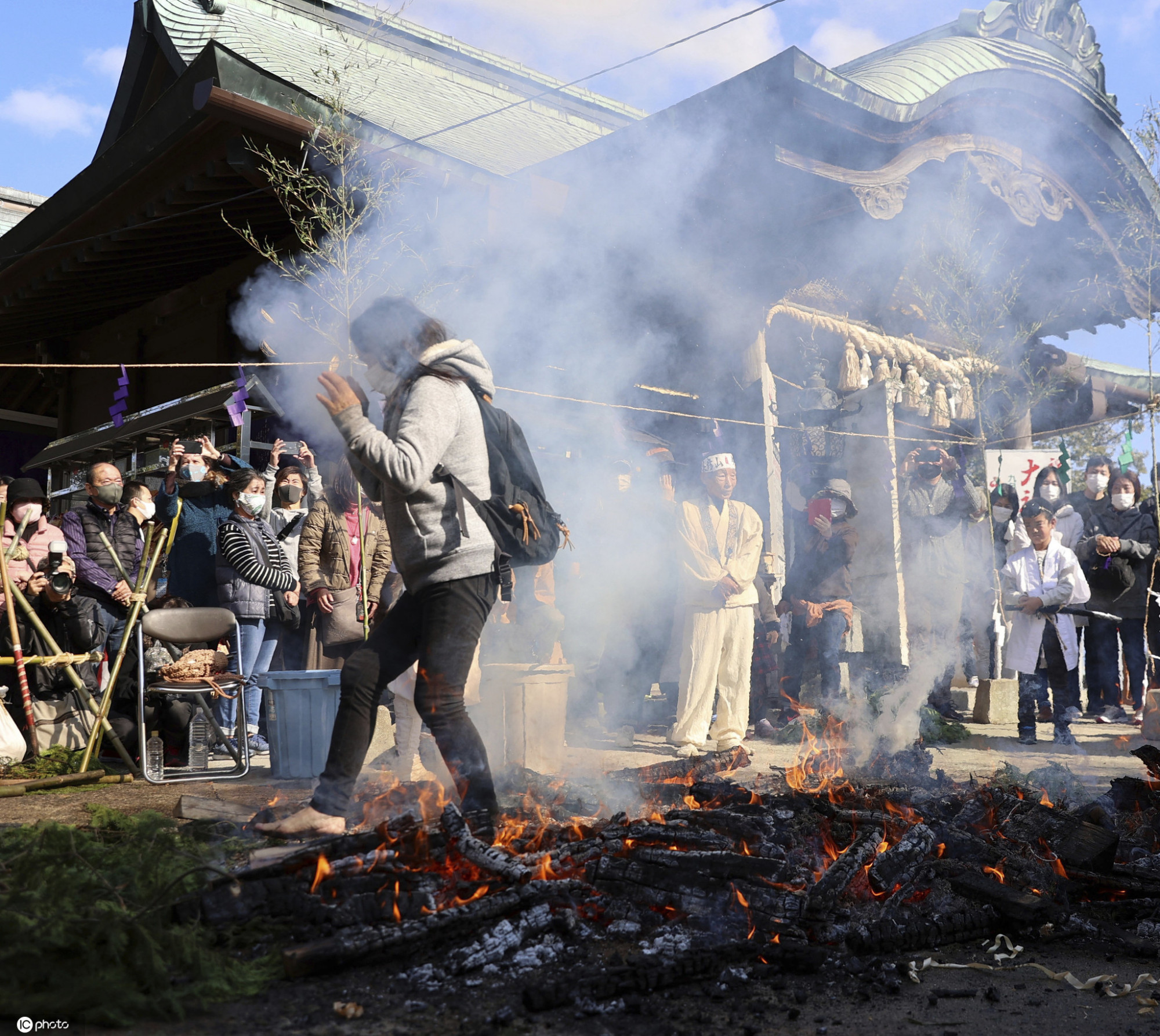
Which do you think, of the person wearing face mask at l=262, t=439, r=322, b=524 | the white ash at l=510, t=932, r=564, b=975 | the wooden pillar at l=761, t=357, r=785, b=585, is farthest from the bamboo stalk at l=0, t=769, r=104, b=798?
the wooden pillar at l=761, t=357, r=785, b=585

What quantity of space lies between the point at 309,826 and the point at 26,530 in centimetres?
414

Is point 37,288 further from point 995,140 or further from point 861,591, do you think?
point 995,140

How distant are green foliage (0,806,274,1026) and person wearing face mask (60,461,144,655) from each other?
3569mm

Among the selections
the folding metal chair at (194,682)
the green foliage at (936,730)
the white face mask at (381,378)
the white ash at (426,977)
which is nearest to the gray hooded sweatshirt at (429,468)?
the white face mask at (381,378)

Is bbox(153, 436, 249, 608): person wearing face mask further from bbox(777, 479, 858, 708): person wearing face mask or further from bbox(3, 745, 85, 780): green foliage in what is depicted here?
bbox(777, 479, 858, 708): person wearing face mask

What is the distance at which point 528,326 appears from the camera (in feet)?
26.2

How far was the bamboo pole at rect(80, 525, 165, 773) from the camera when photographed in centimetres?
545

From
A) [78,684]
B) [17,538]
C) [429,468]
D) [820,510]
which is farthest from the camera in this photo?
[820,510]

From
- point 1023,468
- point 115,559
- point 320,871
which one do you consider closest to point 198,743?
point 115,559

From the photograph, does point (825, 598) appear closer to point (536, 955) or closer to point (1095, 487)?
point (1095, 487)

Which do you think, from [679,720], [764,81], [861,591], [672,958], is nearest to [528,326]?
[764,81]

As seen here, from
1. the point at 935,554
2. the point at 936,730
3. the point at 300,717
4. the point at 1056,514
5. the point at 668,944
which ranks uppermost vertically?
the point at 1056,514

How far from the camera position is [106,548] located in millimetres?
6227

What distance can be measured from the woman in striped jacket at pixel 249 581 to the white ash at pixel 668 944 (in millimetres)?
4166
